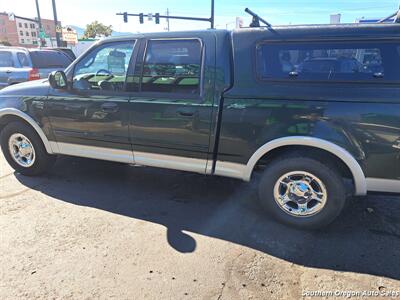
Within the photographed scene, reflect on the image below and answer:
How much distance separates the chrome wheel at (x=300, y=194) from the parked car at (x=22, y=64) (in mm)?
8214

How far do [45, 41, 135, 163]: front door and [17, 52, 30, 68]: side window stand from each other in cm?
621

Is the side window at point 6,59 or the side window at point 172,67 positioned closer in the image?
the side window at point 172,67

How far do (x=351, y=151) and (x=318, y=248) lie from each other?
0.90m

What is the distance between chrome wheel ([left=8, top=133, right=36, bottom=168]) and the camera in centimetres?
434

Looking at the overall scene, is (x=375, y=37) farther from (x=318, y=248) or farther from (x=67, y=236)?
(x=67, y=236)

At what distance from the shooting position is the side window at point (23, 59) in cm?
905

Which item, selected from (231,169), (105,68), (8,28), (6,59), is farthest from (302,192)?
(8,28)

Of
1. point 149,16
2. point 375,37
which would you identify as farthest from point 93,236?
point 149,16

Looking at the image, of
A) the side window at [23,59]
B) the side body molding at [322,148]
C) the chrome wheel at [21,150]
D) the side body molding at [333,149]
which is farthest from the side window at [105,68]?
the side window at [23,59]

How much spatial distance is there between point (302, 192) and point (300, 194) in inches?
1.2

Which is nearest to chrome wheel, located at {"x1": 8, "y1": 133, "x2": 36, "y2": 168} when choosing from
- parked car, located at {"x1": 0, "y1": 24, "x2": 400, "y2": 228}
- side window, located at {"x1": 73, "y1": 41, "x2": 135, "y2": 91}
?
parked car, located at {"x1": 0, "y1": 24, "x2": 400, "y2": 228}

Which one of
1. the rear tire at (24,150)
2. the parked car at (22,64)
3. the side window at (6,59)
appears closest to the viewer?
the rear tire at (24,150)

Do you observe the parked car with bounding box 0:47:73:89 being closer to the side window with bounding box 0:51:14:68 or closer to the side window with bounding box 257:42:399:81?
the side window with bounding box 0:51:14:68

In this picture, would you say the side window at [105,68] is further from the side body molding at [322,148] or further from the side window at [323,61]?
the side body molding at [322,148]
